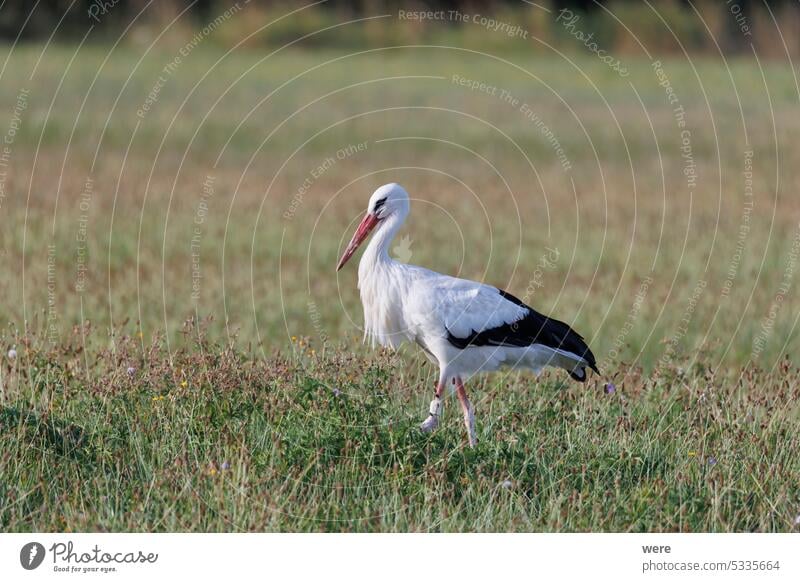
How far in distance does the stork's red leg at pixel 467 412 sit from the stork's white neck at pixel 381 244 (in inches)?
32.1

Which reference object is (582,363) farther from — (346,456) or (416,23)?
(416,23)

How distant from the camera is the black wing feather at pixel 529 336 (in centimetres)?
737

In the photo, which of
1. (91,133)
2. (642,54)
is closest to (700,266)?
(91,133)

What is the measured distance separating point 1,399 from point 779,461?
4.30m

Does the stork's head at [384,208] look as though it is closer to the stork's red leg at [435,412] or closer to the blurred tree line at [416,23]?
the stork's red leg at [435,412]

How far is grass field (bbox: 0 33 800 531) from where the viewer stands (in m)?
6.64

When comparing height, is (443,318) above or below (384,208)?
below

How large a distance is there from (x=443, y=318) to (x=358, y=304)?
14.7ft

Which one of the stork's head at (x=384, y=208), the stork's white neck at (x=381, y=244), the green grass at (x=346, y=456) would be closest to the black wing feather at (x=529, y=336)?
the green grass at (x=346, y=456)

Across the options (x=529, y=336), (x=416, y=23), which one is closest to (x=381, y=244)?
(x=529, y=336)

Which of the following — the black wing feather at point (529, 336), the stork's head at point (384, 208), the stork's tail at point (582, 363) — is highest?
the stork's head at point (384, 208)

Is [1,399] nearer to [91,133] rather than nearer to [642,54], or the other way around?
[91,133]

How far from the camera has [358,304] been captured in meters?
11.7
